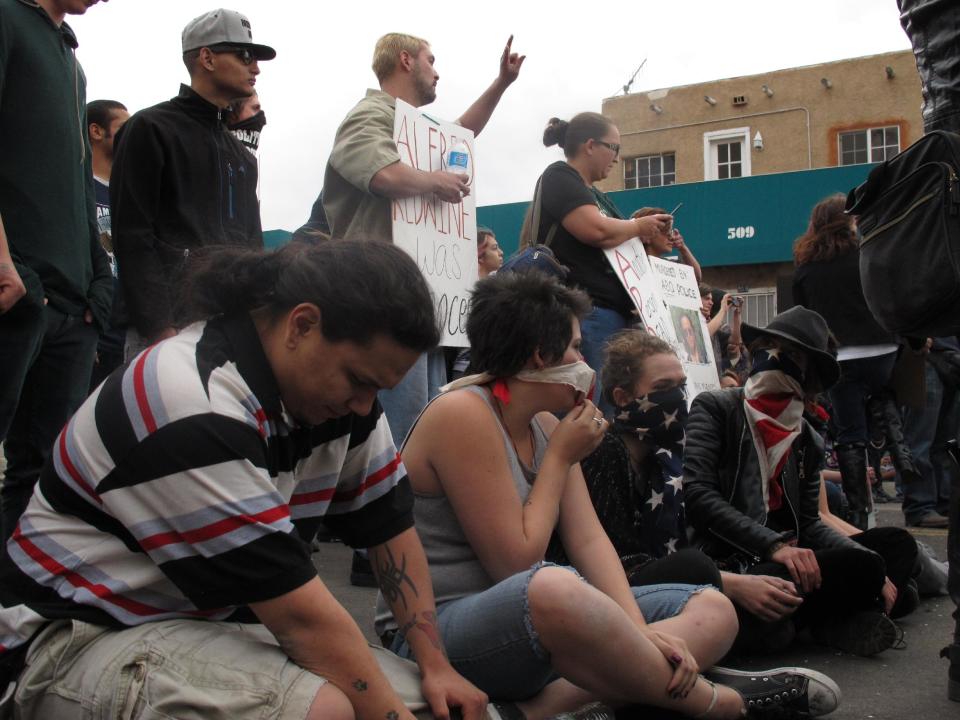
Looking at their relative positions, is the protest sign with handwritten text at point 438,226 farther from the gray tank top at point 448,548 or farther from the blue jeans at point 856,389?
the blue jeans at point 856,389

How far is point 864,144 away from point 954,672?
23245 mm

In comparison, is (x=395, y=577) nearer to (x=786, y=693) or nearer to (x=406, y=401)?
(x=786, y=693)

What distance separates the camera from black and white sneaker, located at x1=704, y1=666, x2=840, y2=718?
2.64 metres

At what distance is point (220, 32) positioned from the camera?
3453 millimetres

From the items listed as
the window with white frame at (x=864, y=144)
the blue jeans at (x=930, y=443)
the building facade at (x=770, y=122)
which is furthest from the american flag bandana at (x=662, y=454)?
the window with white frame at (x=864, y=144)

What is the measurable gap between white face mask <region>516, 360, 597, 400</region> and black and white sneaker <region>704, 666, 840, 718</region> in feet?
2.77

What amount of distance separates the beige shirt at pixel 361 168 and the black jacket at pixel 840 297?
2719 millimetres

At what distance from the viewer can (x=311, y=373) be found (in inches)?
75.2

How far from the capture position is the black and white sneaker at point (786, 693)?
2.64 m

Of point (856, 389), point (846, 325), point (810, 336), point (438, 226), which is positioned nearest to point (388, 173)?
point (438, 226)

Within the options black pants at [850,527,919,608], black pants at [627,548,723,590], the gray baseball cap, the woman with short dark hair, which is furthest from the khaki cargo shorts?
the woman with short dark hair

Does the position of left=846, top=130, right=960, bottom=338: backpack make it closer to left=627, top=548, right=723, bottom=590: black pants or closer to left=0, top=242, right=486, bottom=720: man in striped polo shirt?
left=627, top=548, right=723, bottom=590: black pants

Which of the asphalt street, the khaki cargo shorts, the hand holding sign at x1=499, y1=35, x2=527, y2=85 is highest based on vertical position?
the hand holding sign at x1=499, y1=35, x2=527, y2=85

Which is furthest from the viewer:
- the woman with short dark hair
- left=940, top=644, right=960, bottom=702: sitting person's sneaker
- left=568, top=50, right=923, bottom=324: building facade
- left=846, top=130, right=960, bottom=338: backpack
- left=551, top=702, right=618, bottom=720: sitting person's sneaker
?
left=568, top=50, right=923, bottom=324: building facade
